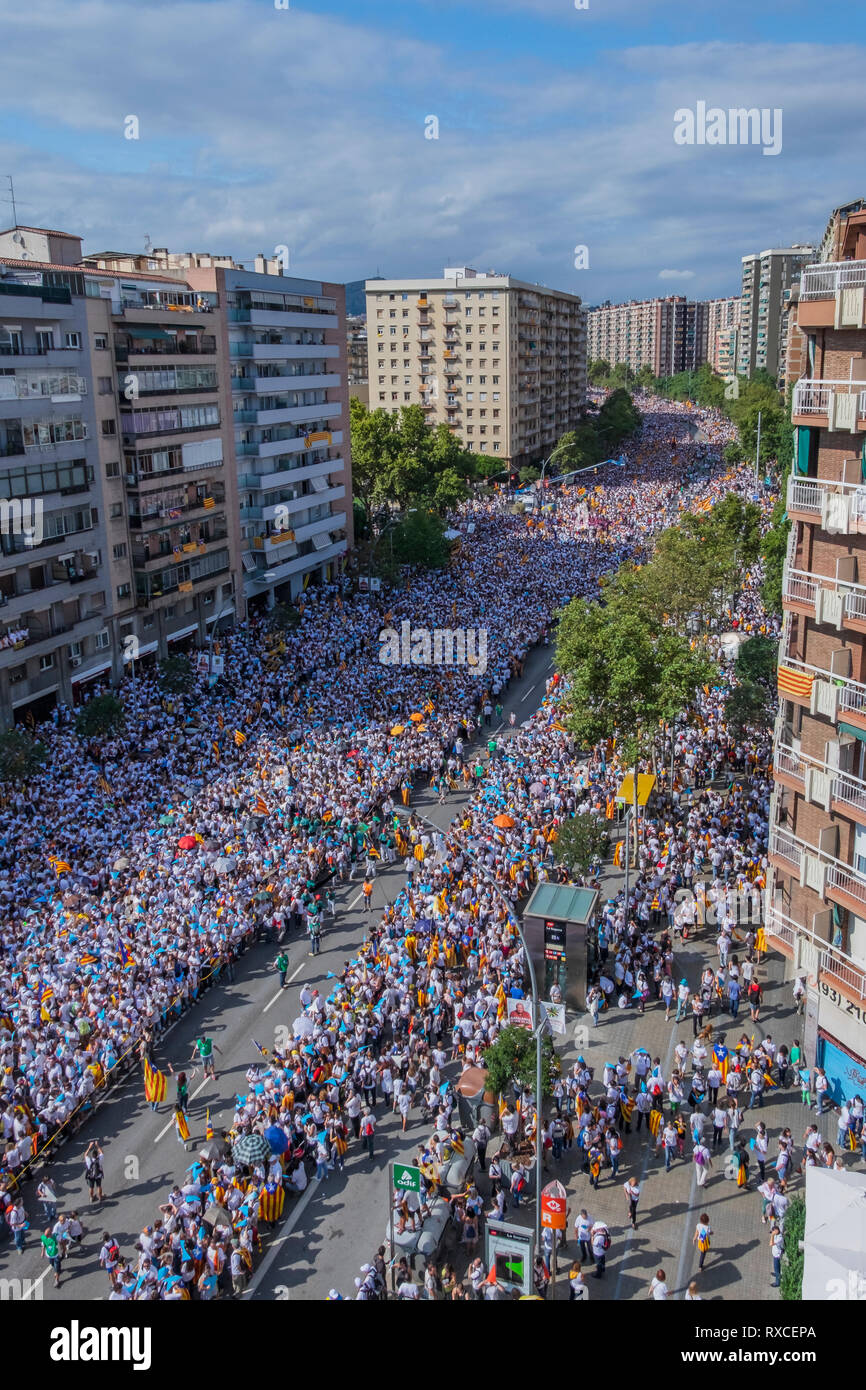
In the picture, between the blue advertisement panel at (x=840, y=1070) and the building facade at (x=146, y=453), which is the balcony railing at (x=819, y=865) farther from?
the building facade at (x=146, y=453)

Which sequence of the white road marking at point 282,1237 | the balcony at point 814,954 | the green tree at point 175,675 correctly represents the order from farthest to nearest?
the green tree at point 175,675, the balcony at point 814,954, the white road marking at point 282,1237

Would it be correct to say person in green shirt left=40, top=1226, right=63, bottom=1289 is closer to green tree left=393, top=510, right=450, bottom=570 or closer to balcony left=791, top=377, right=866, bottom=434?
balcony left=791, top=377, right=866, bottom=434

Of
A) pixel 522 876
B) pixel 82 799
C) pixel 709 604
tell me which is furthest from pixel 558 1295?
pixel 709 604

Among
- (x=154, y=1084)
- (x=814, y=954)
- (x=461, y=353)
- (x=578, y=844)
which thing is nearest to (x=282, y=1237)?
(x=154, y=1084)

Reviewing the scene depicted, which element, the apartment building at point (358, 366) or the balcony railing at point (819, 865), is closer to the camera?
the balcony railing at point (819, 865)

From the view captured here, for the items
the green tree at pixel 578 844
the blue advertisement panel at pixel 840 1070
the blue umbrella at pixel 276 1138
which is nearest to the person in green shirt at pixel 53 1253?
the blue umbrella at pixel 276 1138

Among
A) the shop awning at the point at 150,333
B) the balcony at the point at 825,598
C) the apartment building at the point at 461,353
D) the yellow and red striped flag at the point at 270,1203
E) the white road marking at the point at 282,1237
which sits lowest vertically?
the white road marking at the point at 282,1237
